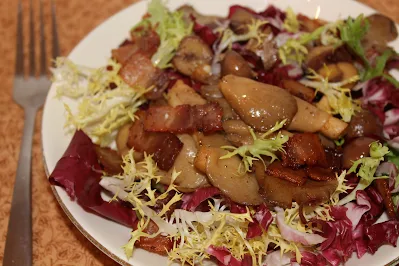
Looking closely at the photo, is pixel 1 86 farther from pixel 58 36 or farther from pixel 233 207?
pixel 233 207

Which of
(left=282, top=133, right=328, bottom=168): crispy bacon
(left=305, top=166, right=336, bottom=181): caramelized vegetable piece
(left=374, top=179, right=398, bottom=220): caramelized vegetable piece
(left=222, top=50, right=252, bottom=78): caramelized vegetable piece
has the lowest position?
(left=374, top=179, right=398, bottom=220): caramelized vegetable piece

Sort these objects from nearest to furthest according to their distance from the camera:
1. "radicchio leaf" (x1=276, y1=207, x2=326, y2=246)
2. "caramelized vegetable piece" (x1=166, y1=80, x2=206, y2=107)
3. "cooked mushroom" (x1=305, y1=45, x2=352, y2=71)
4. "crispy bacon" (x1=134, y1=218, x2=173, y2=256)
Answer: "radicchio leaf" (x1=276, y1=207, x2=326, y2=246)
"crispy bacon" (x1=134, y1=218, x2=173, y2=256)
"caramelized vegetable piece" (x1=166, y1=80, x2=206, y2=107)
"cooked mushroom" (x1=305, y1=45, x2=352, y2=71)

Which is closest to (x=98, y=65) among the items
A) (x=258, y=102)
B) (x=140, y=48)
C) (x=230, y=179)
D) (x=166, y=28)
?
(x=140, y=48)

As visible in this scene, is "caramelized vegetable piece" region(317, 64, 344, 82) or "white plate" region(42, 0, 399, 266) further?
"caramelized vegetable piece" region(317, 64, 344, 82)

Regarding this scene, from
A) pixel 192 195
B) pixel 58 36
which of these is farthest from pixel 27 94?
pixel 192 195

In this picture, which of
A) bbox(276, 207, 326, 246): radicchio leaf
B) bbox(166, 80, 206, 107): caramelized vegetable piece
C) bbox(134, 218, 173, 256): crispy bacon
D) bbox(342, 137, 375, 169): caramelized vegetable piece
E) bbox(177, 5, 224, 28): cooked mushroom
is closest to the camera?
bbox(276, 207, 326, 246): radicchio leaf

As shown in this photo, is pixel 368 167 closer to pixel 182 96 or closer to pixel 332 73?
pixel 332 73

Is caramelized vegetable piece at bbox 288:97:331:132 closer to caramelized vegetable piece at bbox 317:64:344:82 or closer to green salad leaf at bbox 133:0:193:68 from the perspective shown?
caramelized vegetable piece at bbox 317:64:344:82

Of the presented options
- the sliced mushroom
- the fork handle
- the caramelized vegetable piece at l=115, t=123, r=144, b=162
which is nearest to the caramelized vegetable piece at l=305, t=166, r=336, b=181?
the sliced mushroom
